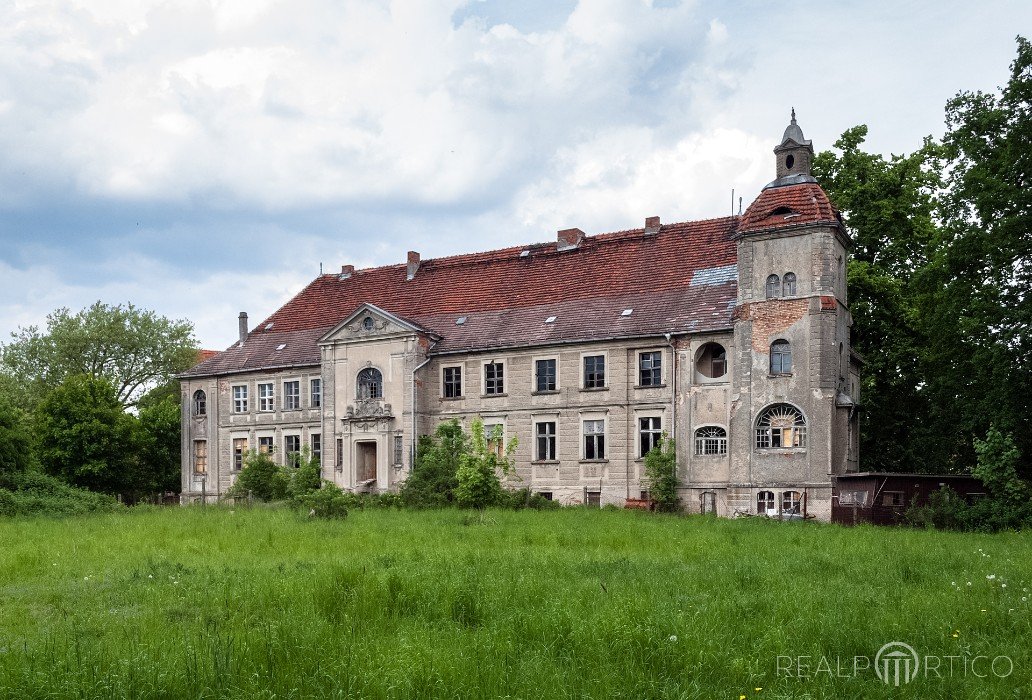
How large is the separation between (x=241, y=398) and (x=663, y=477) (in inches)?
834

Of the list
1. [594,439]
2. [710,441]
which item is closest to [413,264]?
[594,439]

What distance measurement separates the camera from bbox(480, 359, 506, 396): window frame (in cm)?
3950

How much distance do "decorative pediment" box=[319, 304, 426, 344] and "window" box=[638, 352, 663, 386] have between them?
940cm

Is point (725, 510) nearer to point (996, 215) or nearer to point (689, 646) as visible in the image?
point (996, 215)

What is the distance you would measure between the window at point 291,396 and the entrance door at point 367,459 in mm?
4284

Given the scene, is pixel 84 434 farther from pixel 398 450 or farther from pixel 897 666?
pixel 897 666

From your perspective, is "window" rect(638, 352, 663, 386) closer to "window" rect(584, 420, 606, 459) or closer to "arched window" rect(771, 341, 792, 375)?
"window" rect(584, 420, 606, 459)

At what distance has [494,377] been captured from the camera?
130 feet

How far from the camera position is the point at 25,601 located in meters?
12.9

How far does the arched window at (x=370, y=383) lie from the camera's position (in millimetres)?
41094

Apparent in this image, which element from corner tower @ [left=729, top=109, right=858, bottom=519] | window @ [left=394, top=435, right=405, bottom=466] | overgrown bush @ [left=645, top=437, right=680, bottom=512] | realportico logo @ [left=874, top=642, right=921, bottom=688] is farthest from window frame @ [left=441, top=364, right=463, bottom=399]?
realportico logo @ [left=874, top=642, right=921, bottom=688]

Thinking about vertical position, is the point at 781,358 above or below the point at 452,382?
above

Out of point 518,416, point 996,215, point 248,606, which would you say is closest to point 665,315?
point 518,416

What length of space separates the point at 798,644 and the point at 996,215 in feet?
79.0
